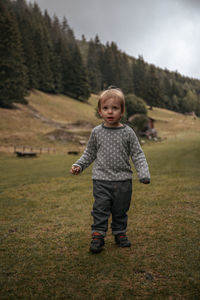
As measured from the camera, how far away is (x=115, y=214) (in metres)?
3.08

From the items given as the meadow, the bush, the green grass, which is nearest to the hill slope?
the bush

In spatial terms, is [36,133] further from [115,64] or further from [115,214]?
[115,64]

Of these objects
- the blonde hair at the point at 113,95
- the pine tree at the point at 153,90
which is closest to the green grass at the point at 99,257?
the blonde hair at the point at 113,95

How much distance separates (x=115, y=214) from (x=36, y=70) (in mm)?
57889

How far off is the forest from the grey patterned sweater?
37372mm

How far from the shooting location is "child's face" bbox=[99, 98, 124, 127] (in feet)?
10.1

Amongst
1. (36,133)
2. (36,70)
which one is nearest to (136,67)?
(36,70)

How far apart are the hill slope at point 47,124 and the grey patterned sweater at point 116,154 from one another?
2388cm

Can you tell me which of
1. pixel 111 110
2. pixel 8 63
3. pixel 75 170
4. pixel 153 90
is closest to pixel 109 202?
pixel 75 170

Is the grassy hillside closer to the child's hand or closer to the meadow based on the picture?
the meadow

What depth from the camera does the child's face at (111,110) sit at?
10.1 ft

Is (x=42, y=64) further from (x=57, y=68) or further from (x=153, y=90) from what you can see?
(x=153, y=90)

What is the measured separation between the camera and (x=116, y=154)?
122 inches

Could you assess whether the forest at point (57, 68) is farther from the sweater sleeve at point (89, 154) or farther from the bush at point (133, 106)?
the sweater sleeve at point (89, 154)
